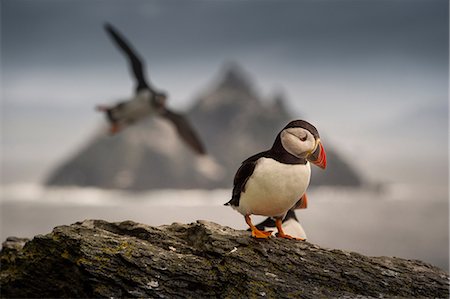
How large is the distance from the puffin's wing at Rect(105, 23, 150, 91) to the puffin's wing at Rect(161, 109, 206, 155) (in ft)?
3.64

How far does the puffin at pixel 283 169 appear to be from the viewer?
5301mm

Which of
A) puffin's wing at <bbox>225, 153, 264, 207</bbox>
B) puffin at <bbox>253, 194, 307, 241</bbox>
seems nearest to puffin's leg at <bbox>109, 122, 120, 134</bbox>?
puffin at <bbox>253, 194, 307, 241</bbox>

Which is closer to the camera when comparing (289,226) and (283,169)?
(283,169)

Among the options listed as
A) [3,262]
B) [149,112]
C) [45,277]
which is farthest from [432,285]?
[149,112]

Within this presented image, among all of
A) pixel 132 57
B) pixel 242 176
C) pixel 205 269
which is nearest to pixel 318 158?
pixel 242 176

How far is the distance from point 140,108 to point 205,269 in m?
7.02

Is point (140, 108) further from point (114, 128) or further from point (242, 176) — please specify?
point (242, 176)

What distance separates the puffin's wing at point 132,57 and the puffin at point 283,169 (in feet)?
23.8

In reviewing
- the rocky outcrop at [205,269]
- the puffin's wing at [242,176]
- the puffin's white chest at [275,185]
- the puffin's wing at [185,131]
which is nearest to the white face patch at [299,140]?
the puffin's white chest at [275,185]

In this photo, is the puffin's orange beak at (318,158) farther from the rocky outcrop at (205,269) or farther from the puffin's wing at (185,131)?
the puffin's wing at (185,131)

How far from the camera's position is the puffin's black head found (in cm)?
529

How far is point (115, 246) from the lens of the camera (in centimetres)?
553

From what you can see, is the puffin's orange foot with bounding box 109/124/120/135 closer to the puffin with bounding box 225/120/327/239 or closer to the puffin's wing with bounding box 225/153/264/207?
the puffin's wing with bounding box 225/153/264/207

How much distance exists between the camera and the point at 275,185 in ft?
17.5
